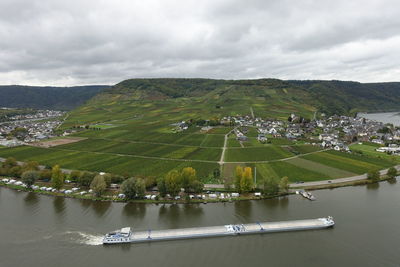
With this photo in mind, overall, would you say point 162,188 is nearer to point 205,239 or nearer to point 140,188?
point 140,188

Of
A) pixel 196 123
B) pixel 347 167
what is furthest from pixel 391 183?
pixel 196 123

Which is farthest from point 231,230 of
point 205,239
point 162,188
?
point 162,188

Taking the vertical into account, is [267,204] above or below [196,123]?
below

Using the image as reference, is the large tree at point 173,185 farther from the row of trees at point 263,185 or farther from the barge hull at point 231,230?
the row of trees at point 263,185

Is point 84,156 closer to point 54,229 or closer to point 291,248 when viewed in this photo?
point 54,229

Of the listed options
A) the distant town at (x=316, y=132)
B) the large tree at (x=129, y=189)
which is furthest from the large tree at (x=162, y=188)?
the distant town at (x=316, y=132)
